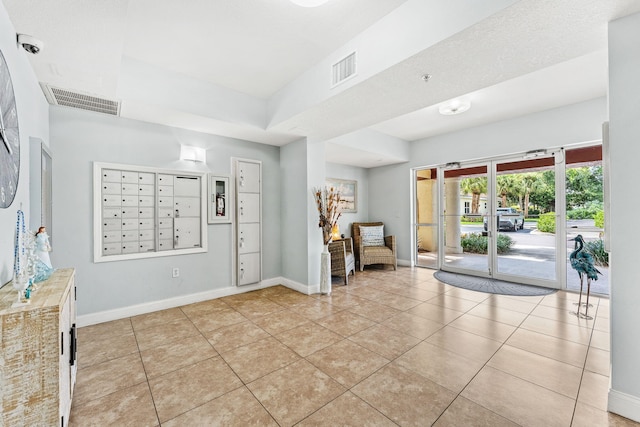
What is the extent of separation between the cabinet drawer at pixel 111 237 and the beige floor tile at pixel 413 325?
3342 millimetres

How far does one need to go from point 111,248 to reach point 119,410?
2064mm

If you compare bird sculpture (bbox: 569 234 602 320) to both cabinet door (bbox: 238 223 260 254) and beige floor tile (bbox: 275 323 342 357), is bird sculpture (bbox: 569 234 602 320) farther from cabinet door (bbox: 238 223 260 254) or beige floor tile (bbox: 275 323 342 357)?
cabinet door (bbox: 238 223 260 254)

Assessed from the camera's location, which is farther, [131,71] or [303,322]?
[303,322]

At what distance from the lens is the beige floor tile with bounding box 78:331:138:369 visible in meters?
2.33

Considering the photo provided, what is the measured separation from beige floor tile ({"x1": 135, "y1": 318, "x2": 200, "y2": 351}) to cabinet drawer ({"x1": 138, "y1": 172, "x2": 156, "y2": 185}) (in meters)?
1.78

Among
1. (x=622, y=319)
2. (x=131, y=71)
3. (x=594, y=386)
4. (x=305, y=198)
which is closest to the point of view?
(x=622, y=319)

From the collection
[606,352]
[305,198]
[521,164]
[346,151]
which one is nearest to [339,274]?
[305,198]

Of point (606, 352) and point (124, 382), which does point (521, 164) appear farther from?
point (124, 382)

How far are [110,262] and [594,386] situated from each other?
15.4ft

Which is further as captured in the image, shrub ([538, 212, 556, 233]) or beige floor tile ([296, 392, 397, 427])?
shrub ([538, 212, 556, 233])

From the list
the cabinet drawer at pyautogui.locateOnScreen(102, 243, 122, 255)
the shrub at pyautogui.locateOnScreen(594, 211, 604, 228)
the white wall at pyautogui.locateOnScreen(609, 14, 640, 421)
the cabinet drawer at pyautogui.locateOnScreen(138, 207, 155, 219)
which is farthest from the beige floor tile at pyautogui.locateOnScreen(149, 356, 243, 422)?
the shrub at pyautogui.locateOnScreen(594, 211, 604, 228)

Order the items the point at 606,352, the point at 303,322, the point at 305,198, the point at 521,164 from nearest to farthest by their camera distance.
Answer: the point at 606,352 < the point at 303,322 < the point at 305,198 < the point at 521,164

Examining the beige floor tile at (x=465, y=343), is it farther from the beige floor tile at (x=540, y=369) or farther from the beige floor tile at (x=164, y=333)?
the beige floor tile at (x=164, y=333)

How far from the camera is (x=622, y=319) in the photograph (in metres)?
1.62
